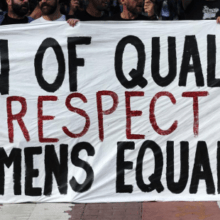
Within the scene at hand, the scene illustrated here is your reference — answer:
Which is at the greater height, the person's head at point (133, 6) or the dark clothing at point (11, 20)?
the person's head at point (133, 6)

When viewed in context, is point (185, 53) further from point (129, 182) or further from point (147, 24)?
point (129, 182)

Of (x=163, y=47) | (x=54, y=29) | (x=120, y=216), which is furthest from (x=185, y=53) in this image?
(x=120, y=216)

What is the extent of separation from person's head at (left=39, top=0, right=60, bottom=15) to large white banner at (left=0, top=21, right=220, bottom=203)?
51cm

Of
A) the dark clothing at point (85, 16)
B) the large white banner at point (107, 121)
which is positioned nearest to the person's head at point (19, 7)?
the dark clothing at point (85, 16)

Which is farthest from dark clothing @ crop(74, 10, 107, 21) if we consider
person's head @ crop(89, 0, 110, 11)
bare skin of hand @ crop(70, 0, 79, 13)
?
bare skin of hand @ crop(70, 0, 79, 13)

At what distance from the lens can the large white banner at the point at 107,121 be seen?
650cm

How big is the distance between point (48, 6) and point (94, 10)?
624 mm

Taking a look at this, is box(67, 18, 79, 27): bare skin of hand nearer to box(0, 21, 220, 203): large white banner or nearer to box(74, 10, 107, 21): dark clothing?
box(0, 21, 220, 203): large white banner

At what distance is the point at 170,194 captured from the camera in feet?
21.3

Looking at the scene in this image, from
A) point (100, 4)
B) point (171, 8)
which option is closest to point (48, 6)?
point (100, 4)

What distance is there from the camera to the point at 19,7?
7.20m

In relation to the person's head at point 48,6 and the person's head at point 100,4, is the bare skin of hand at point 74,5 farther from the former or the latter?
the person's head at point 48,6

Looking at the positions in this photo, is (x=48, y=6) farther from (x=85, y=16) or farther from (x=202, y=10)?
(x=202, y=10)

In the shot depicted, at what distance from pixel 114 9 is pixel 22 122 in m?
2.34
